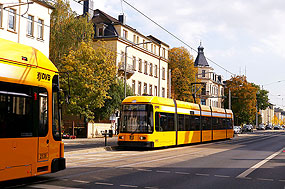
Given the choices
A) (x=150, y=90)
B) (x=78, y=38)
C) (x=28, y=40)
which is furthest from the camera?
(x=150, y=90)

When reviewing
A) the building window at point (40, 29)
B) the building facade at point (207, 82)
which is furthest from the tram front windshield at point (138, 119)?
the building facade at point (207, 82)

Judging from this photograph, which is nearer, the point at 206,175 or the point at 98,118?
the point at 206,175

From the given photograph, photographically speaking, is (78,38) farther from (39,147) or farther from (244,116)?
(244,116)

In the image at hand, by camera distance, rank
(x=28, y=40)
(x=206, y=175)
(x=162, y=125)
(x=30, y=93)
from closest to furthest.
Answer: (x=30, y=93)
(x=206, y=175)
(x=162, y=125)
(x=28, y=40)

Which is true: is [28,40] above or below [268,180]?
above

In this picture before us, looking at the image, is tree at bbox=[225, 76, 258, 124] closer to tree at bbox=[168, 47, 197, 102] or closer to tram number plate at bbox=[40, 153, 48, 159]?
tree at bbox=[168, 47, 197, 102]

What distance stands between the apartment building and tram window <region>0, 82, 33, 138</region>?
34942 mm

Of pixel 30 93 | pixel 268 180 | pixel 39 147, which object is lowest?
pixel 268 180

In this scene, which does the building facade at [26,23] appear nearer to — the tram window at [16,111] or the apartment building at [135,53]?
the apartment building at [135,53]

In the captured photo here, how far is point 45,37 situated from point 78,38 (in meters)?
7.38

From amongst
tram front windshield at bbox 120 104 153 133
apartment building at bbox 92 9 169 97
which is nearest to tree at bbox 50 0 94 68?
apartment building at bbox 92 9 169 97

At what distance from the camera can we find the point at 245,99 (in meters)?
78.5

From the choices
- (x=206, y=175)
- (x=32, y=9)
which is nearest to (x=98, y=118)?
(x=32, y=9)

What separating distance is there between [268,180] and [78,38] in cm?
3390
